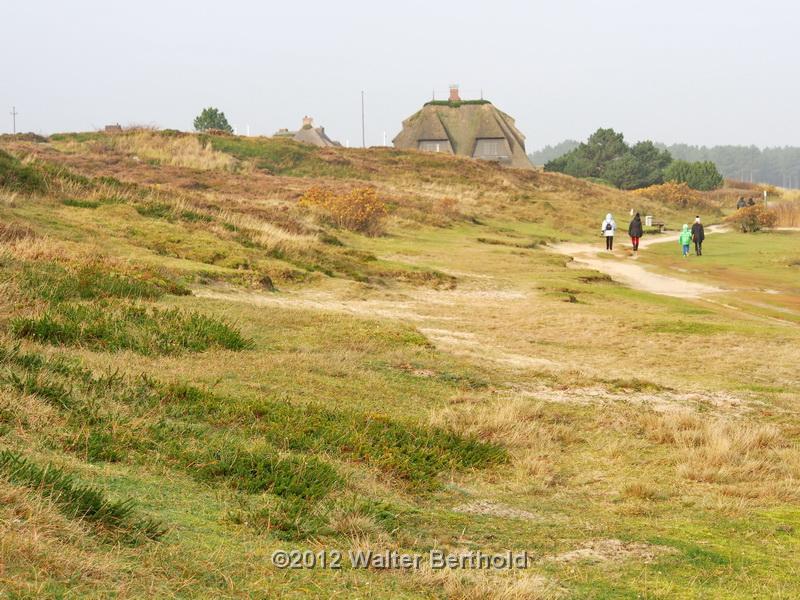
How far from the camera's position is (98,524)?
16.3ft

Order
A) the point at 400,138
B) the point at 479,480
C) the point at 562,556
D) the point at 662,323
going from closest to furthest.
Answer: the point at 562,556 → the point at 479,480 → the point at 662,323 → the point at 400,138

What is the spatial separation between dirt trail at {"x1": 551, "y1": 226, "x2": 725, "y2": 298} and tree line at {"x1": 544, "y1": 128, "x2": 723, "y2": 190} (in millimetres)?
59549

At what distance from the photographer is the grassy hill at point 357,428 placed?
512 centimetres

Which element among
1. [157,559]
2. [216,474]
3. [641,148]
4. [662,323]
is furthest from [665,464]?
[641,148]

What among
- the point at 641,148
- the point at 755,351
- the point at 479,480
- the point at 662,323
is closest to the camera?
the point at 479,480

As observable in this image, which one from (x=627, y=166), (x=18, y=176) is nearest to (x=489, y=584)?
(x=18, y=176)

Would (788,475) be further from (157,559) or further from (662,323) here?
(662,323)

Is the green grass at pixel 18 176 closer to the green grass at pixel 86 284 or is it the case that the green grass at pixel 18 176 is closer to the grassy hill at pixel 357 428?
the grassy hill at pixel 357 428

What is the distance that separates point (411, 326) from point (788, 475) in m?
8.06

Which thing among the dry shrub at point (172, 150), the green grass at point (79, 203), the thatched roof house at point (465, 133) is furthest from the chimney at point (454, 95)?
the green grass at point (79, 203)

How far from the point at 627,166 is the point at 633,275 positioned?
73.1 m

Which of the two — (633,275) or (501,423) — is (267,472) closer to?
(501,423)

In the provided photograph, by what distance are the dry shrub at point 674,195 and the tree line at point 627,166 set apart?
18680mm

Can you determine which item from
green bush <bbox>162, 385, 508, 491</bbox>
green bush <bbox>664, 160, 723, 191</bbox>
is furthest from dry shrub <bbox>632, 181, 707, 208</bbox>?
green bush <bbox>162, 385, 508, 491</bbox>
